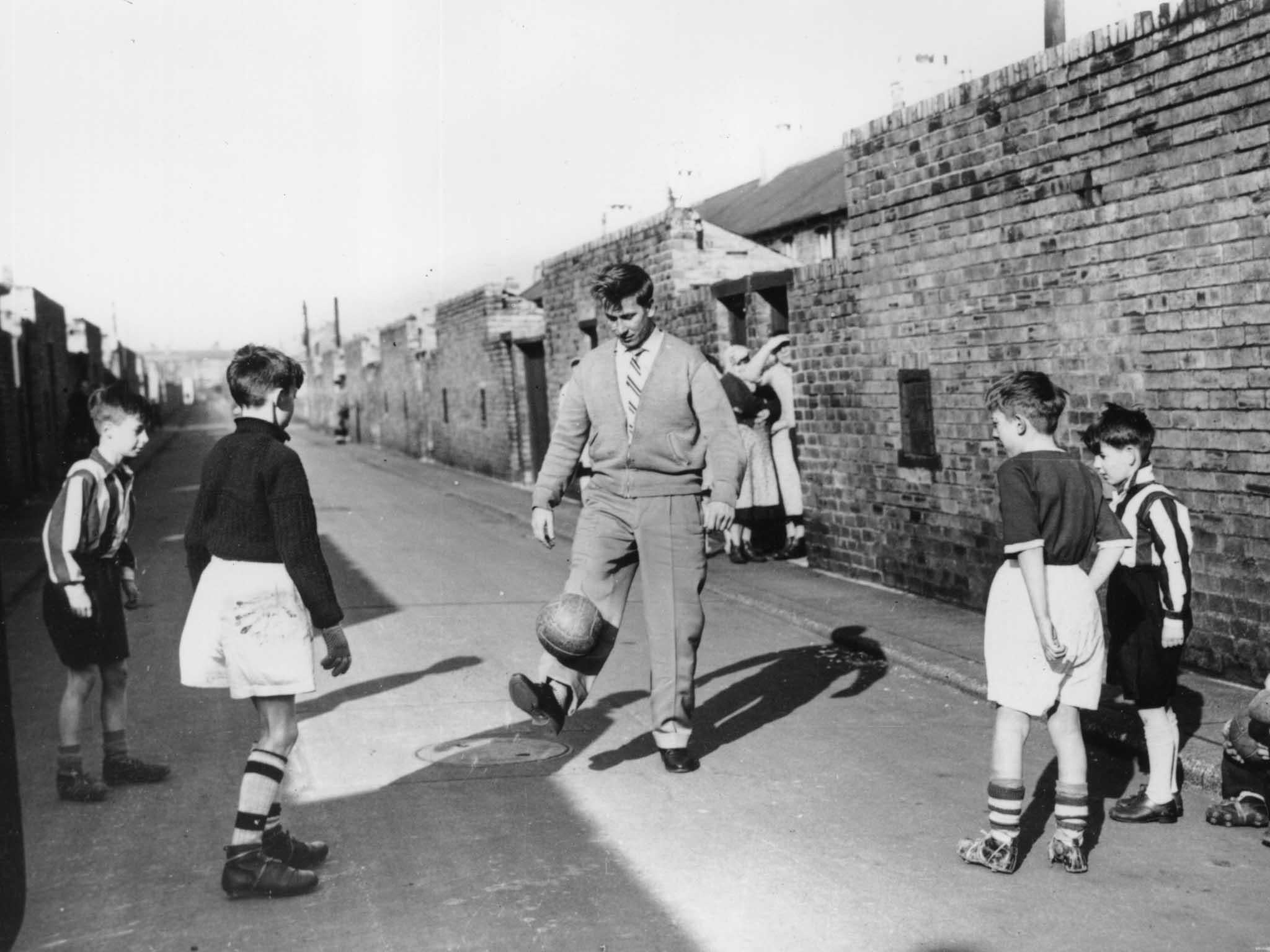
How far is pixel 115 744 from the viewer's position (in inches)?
223

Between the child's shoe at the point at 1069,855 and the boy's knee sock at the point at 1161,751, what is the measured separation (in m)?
0.66

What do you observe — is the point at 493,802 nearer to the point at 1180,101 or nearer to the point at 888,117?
the point at 1180,101

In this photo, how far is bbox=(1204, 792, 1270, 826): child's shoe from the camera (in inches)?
193

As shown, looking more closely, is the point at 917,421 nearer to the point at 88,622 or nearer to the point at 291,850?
the point at 88,622

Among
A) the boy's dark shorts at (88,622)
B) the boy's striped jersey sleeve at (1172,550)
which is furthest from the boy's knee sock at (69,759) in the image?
the boy's striped jersey sleeve at (1172,550)

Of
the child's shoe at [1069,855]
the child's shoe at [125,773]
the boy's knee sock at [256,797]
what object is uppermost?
the boy's knee sock at [256,797]

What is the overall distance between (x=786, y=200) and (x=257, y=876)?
38.0 metres

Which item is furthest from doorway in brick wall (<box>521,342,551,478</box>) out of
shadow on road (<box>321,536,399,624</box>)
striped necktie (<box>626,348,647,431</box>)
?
striped necktie (<box>626,348,647,431</box>)

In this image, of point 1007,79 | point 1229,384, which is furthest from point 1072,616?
point 1007,79

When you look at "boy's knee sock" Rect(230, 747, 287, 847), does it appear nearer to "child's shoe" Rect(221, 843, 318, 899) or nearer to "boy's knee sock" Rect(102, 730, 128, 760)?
"child's shoe" Rect(221, 843, 318, 899)

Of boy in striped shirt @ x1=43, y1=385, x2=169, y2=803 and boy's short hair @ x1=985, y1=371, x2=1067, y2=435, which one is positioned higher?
boy's short hair @ x1=985, y1=371, x2=1067, y2=435

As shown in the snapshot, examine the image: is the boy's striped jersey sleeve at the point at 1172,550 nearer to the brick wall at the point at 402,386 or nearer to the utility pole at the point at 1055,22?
the utility pole at the point at 1055,22

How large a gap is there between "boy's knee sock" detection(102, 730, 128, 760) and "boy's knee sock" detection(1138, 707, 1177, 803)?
4003 millimetres

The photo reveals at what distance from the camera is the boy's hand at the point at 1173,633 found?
4836mm
